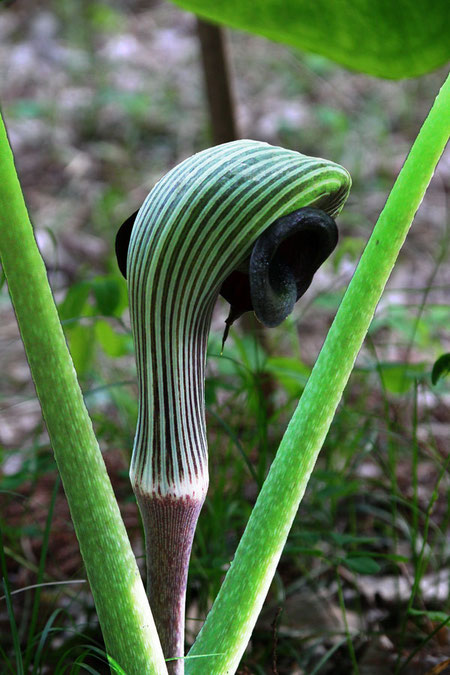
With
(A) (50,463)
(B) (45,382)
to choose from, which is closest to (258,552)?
(B) (45,382)

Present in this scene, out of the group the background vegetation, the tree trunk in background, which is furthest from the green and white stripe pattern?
the tree trunk in background

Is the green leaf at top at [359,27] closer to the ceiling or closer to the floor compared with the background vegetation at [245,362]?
closer to the ceiling

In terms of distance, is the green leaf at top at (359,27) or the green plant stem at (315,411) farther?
the green leaf at top at (359,27)

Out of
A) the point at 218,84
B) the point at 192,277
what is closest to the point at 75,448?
the point at 192,277

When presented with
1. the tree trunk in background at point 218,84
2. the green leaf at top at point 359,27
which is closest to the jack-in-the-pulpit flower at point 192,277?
the green leaf at top at point 359,27

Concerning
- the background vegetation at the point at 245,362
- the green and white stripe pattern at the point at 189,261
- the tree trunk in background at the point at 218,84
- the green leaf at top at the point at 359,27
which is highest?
the green leaf at top at the point at 359,27

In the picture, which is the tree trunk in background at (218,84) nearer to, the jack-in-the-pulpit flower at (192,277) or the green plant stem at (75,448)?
the jack-in-the-pulpit flower at (192,277)
